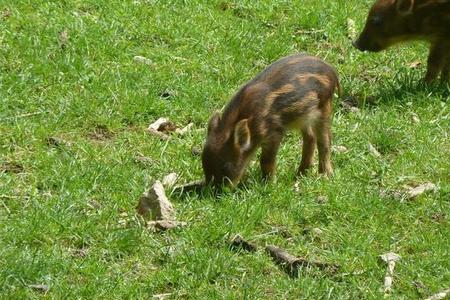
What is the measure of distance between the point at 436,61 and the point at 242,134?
322cm

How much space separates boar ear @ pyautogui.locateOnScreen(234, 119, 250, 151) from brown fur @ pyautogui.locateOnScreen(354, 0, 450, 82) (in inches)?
118

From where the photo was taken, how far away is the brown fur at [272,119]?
29.0 feet

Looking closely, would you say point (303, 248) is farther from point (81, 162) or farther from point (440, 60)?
point (440, 60)

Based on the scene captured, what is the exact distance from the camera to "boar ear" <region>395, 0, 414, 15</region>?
1138cm

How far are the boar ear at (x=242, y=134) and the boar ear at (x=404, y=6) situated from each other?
10.9 feet

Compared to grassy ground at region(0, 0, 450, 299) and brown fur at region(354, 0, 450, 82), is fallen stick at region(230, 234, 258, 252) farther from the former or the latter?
brown fur at region(354, 0, 450, 82)

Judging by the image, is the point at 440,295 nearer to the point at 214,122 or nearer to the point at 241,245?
the point at 241,245

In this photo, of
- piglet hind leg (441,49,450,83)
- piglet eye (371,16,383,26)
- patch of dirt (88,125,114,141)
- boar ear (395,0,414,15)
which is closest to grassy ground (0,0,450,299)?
patch of dirt (88,125,114,141)

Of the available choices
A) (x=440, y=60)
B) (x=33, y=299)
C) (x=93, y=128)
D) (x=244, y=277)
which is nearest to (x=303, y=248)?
(x=244, y=277)

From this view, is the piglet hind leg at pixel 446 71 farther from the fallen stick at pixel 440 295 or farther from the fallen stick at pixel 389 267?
the fallen stick at pixel 440 295

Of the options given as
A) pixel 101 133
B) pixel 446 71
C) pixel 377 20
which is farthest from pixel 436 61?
pixel 101 133

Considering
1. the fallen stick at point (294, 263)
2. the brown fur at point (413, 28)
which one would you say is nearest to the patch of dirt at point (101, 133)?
the fallen stick at point (294, 263)

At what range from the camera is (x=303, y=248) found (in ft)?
26.1

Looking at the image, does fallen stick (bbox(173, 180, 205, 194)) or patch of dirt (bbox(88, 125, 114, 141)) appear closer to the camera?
fallen stick (bbox(173, 180, 205, 194))
